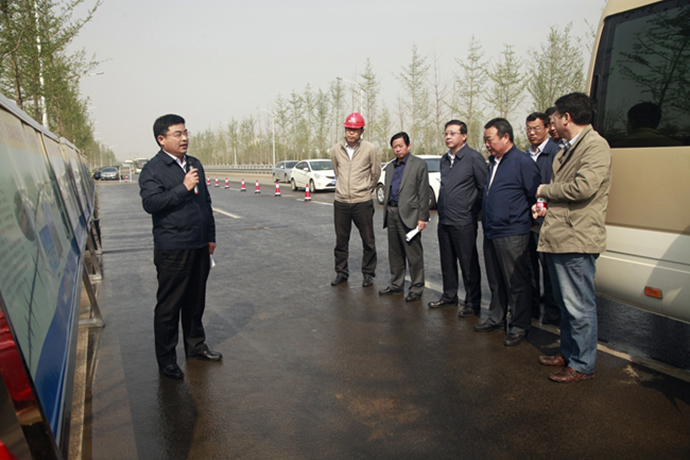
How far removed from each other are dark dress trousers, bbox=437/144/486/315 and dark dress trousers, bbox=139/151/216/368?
255 centimetres

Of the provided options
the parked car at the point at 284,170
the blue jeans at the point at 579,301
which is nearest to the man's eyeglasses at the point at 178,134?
the blue jeans at the point at 579,301

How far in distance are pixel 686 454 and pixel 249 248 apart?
8072mm

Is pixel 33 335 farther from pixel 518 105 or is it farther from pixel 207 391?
pixel 518 105

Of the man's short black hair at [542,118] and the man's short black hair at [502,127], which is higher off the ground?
the man's short black hair at [542,118]

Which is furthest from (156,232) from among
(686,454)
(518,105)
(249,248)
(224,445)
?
(518,105)

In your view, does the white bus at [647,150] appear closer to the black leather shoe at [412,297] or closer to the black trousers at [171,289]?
the black leather shoe at [412,297]

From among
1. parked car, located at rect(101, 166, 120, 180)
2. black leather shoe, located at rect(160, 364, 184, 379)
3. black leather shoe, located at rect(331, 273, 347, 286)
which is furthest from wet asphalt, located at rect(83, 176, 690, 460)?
parked car, located at rect(101, 166, 120, 180)

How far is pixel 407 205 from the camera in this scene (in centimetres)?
596

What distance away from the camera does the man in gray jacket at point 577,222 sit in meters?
3.60

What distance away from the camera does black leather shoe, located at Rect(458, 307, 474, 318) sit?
5.48 meters

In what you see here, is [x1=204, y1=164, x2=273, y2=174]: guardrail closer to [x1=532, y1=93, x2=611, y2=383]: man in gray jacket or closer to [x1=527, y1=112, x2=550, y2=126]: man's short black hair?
[x1=527, y1=112, x2=550, y2=126]: man's short black hair

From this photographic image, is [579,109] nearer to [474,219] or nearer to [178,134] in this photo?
[474,219]

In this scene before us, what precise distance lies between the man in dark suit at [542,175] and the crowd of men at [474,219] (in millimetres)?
13

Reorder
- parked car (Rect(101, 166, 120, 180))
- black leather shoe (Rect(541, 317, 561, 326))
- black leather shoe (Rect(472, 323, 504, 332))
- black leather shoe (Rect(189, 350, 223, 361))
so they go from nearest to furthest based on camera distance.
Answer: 1. black leather shoe (Rect(189, 350, 223, 361))
2. black leather shoe (Rect(472, 323, 504, 332))
3. black leather shoe (Rect(541, 317, 561, 326))
4. parked car (Rect(101, 166, 120, 180))
